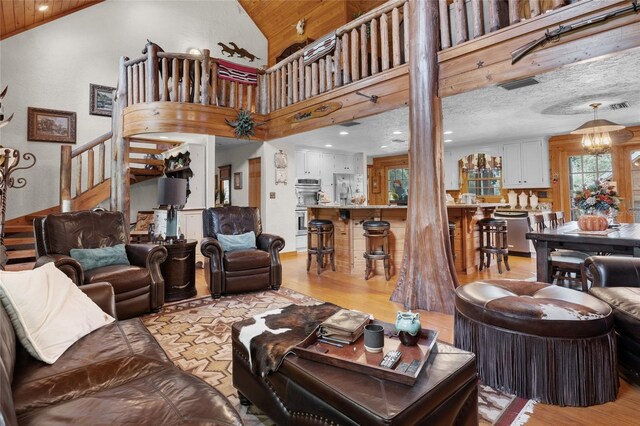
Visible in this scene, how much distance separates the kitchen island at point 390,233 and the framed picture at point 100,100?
5074mm

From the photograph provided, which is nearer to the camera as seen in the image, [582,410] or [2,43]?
[582,410]

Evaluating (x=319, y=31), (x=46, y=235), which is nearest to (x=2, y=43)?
(x=46, y=235)

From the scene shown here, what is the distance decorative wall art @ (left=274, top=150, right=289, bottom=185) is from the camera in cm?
646

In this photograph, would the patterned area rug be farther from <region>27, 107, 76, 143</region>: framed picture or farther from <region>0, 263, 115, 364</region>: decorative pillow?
<region>27, 107, 76, 143</region>: framed picture

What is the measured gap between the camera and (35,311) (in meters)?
1.47

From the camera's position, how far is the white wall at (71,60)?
5.78 metres

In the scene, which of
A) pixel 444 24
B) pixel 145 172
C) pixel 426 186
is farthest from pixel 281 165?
pixel 444 24

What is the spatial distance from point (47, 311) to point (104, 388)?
61 centimetres

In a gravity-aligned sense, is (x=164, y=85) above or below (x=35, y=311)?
above

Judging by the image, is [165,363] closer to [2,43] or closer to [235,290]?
[235,290]

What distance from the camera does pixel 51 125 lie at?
6098mm

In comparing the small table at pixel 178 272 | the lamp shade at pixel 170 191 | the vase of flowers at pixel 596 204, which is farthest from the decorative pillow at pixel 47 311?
the vase of flowers at pixel 596 204

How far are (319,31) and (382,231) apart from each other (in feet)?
18.8

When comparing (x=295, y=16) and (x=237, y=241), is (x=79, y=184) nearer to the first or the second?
(x=237, y=241)
